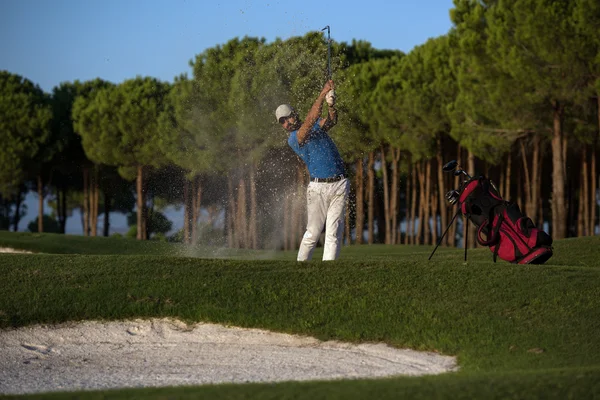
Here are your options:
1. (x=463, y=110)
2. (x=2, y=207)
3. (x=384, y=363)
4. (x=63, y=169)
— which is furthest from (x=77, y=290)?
(x=2, y=207)

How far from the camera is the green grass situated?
33.1ft

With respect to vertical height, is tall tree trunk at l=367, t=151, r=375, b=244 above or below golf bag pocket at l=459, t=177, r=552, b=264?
above

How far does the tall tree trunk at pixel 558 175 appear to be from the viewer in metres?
31.8

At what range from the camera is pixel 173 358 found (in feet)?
32.4

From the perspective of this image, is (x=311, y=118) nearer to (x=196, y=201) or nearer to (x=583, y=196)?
(x=583, y=196)

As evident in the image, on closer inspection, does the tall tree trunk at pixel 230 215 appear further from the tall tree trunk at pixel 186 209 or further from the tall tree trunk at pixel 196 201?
the tall tree trunk at pixel 186 209

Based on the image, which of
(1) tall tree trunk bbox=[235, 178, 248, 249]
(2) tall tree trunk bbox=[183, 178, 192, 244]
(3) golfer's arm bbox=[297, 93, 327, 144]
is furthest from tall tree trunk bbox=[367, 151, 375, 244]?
(3) golfer's arm bbox=[297, 93, 327, 144]

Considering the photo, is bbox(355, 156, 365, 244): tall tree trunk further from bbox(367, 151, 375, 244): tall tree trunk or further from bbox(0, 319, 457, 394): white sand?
bbox(0, 319, 457, 394): white sand

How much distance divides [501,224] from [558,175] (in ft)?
63.5

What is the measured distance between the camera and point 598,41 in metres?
28.8

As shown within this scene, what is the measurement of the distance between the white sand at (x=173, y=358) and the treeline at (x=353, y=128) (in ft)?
53.6

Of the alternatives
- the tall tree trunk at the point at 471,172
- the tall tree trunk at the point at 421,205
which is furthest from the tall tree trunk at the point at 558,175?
the tall tree trunk at the point at 421,205

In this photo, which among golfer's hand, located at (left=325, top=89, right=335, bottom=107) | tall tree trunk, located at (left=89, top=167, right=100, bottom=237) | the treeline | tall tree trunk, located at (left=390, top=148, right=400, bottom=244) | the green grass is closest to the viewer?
the green grass

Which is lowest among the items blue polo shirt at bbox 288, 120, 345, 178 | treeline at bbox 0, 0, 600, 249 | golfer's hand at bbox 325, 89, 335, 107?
blue polo shirt at bbox 288, 120, 345, 178
